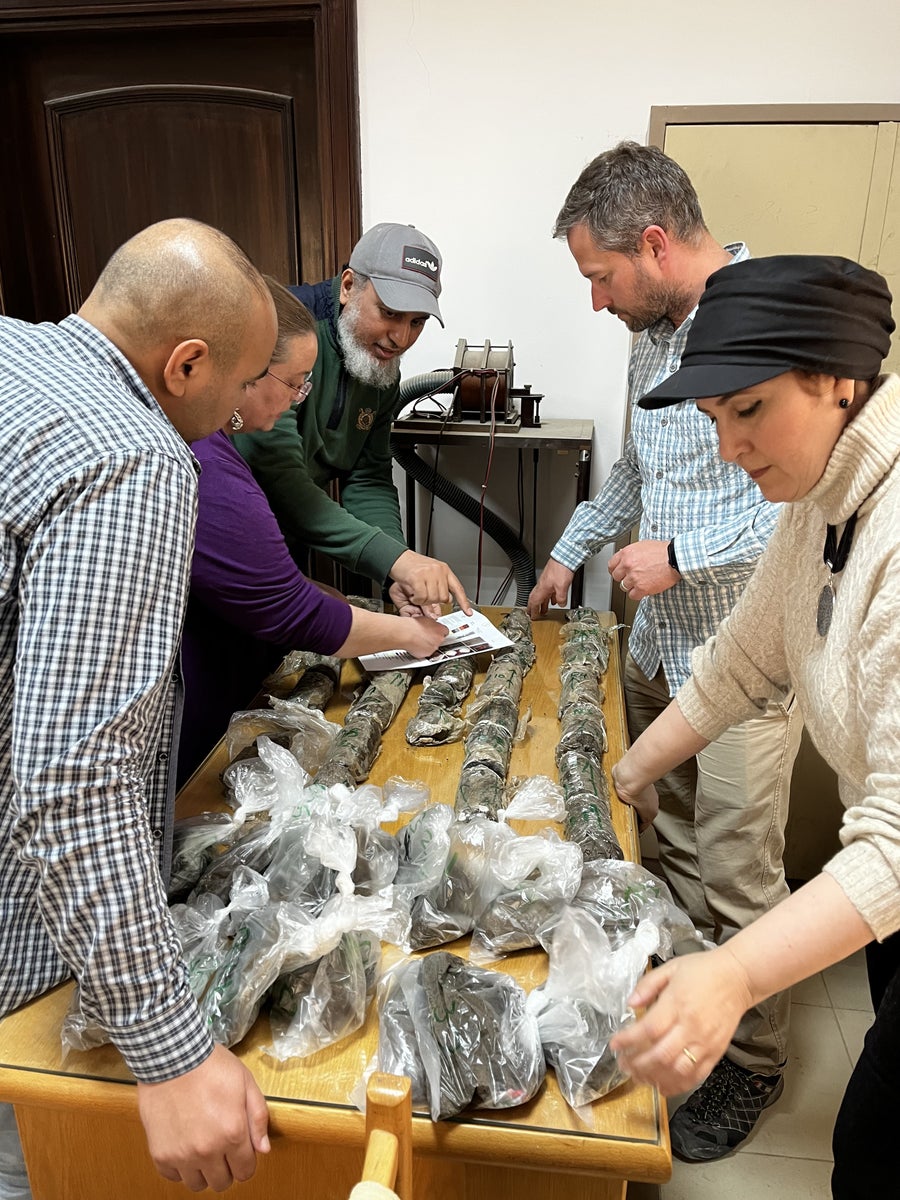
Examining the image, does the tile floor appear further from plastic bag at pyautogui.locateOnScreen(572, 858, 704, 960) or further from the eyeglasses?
the eyeglasses

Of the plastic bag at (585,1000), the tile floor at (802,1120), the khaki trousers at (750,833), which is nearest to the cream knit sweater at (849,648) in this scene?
the plastic bag at (585,1000)

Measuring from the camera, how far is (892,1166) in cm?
109

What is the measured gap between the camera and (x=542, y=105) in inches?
104

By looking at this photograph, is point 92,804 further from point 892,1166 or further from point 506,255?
point 506,255

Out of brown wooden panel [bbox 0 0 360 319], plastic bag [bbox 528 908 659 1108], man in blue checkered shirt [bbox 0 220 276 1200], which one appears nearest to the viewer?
man in blue checkered shirt [bbox 0 220 276 1200]

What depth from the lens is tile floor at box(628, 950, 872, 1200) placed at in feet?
6.00

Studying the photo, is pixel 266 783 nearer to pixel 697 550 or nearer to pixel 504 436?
pixel 697 550

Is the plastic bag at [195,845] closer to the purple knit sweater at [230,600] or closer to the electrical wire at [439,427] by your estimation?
the purple knit sweater at [230,600]

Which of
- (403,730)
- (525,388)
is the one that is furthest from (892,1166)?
(525,388)

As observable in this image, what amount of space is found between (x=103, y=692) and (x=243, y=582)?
30.5 inches

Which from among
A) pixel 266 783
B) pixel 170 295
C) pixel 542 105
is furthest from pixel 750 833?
pixel 542 105

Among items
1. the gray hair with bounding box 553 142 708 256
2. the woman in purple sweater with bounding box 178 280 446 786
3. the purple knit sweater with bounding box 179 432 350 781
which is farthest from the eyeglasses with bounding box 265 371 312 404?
the gray hair with bounding box 553 142 708 256

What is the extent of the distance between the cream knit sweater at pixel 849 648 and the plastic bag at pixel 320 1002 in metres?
0.53

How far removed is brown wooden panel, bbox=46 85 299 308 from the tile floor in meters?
2.85
